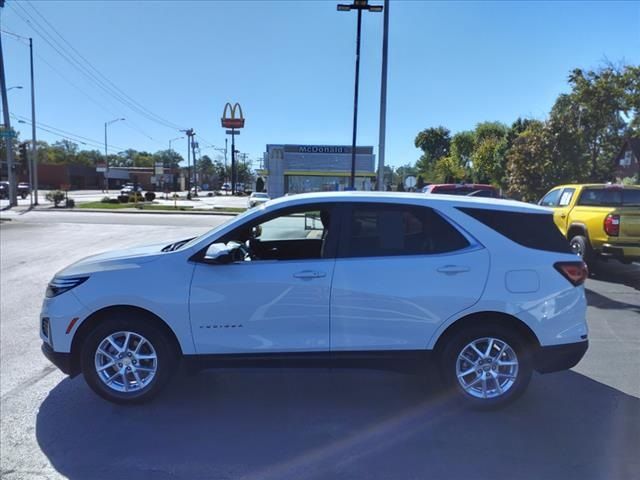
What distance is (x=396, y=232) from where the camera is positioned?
12.8 feet

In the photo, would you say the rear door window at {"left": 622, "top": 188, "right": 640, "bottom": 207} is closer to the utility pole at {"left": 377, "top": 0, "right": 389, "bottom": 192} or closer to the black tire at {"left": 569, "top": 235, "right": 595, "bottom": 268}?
the black tire at {"left": 569, "top": 235, "right": 595, "bottom": 268}

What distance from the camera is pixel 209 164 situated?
161 meters

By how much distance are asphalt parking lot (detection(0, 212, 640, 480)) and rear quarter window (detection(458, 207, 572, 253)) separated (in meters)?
1.35

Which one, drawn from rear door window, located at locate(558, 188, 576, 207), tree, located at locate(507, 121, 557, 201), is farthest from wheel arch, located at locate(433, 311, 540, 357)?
tree, located at locate(507, 121, 557, 201)

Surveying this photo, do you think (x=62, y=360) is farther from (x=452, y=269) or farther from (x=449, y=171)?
(x=449, y=171)

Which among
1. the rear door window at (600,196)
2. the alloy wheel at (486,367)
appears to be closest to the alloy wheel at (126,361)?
the alloy wheel at (486,367)

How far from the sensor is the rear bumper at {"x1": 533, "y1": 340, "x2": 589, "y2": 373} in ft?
12.6

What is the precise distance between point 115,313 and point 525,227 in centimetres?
336

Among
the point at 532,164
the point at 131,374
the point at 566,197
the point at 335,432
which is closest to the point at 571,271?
the point at 335,432

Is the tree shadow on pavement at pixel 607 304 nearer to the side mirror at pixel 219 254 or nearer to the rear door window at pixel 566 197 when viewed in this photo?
the rear door window at pixel 566 197

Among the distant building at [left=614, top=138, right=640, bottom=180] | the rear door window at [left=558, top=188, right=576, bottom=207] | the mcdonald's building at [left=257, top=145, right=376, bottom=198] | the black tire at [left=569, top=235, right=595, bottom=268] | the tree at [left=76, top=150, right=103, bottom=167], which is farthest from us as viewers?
the tree at [left=76, top=150, right=103, bottom=167]

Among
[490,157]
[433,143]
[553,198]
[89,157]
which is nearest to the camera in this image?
[553,198]

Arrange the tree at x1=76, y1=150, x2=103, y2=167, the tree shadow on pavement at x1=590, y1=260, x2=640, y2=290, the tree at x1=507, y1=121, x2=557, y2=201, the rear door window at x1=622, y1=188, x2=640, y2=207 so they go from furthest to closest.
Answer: the tree at x1=76, y1=150, x2=103, y2=167 < the tree at x1=507, y1=121, x2=557, y2=201 < the rear door window at x1=622, y1=188, x2=640, y2=207 < the tree shadow on pavement at x1=590, y1=260, x2=640, y2=290

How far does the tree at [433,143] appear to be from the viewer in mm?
84062
